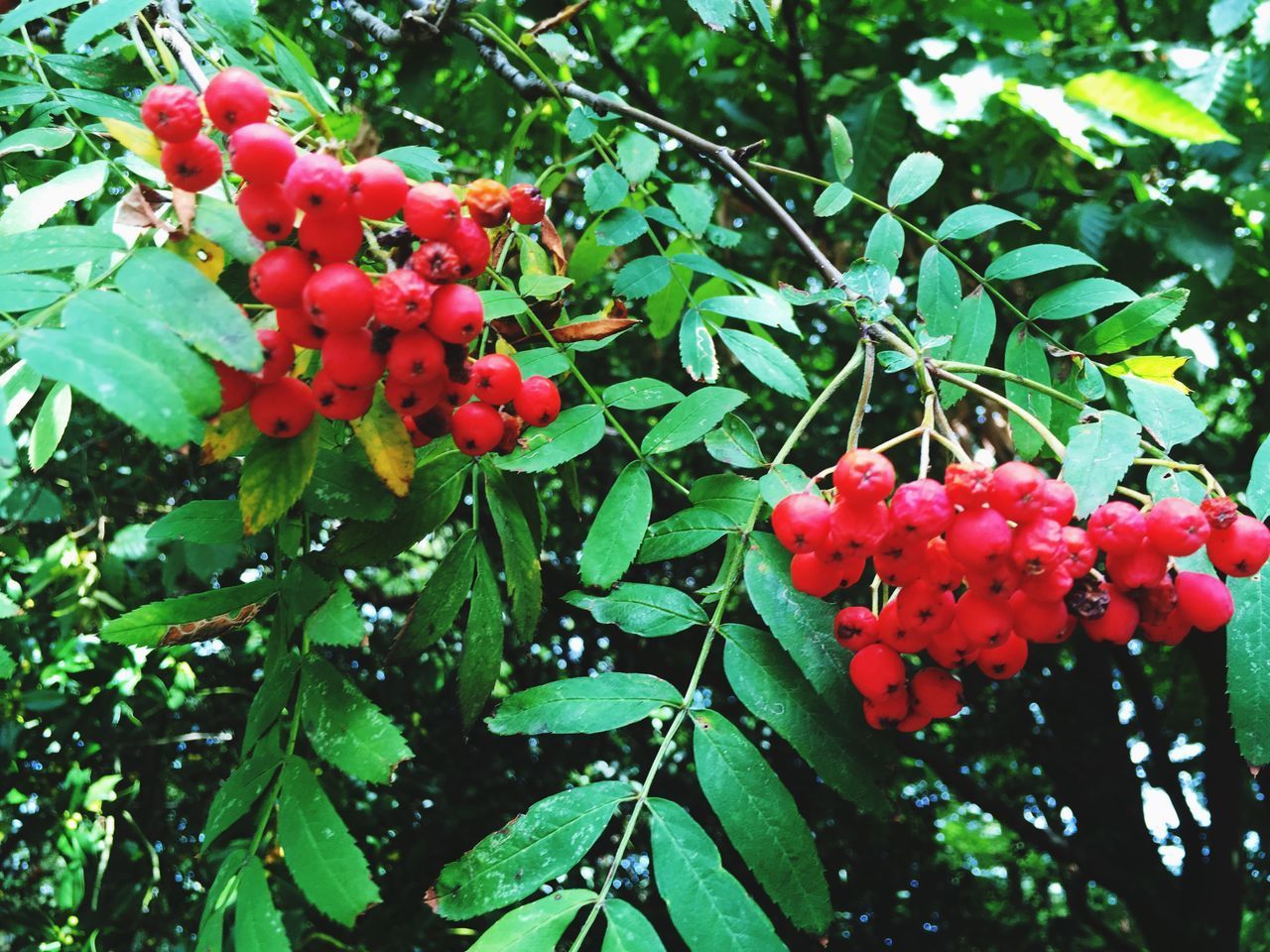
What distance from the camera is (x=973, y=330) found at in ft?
4.82

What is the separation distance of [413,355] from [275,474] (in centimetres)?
23

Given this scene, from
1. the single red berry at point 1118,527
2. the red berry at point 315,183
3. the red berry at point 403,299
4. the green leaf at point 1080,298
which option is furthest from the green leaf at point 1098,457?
the red berry at point 315,183

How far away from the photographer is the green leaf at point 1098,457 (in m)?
1.00

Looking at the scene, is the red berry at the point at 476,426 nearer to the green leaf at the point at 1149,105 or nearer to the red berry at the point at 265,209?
the red berry at the point at 265,209

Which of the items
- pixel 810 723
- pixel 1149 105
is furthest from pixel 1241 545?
pixel 1149 105

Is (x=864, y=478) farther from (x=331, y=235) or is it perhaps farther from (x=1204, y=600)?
(x=331, y=235)

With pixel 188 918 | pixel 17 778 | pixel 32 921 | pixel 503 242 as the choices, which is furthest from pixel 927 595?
pixel 17 778

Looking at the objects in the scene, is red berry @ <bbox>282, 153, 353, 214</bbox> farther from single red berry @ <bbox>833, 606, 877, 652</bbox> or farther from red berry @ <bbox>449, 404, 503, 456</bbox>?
single red berry @ <bbox>833, 606, 877, 652</bbox>

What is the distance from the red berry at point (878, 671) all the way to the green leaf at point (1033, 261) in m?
0.66

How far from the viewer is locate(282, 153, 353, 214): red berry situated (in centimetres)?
87

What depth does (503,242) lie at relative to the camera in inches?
55.6

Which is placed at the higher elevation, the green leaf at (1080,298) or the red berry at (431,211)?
the red berry at (431,211)

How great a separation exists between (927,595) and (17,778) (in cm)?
250

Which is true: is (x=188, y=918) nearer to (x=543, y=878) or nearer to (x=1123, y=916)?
(x=543, y=878)
